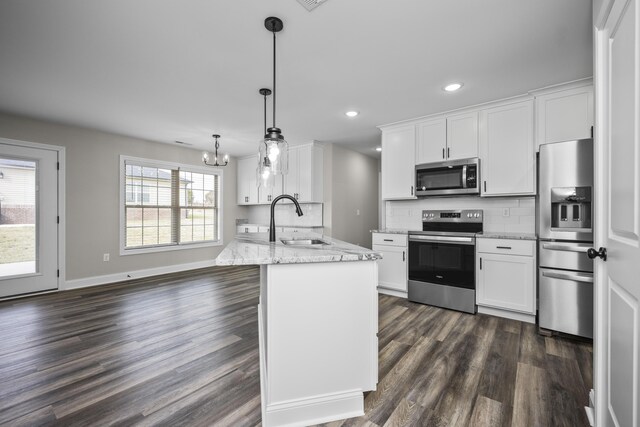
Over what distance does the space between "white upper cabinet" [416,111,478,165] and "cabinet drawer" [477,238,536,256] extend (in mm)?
1059

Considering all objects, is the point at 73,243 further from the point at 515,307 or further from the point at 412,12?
the point at 515,307

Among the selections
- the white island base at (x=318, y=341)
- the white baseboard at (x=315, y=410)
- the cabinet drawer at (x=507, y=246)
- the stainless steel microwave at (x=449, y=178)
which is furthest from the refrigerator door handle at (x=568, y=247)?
the white baseboard at (x=315, y=410)

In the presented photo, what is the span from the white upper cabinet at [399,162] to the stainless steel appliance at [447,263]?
63cm

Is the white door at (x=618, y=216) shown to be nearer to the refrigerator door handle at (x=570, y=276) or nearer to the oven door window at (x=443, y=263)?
the refrigerator door handle at (x=570, y=276)

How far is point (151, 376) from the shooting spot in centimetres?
194

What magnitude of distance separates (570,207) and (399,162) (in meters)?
1.96

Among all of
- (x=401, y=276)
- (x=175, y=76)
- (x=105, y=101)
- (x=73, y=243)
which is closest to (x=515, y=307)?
(x=401, y=276)

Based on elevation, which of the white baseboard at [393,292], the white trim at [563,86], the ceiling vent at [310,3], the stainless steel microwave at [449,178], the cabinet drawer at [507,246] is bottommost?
the white baseboard at [393,292]

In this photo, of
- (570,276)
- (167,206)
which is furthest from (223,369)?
(167,206)

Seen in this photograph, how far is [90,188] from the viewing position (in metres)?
4.43

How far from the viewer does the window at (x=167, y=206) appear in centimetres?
494

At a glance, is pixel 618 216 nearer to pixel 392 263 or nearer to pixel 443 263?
pixel 443 263

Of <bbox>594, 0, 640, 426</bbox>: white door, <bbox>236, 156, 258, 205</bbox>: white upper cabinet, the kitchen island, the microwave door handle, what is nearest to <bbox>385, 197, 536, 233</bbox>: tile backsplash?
the microwave door handle

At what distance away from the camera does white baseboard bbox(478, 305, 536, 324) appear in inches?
114
